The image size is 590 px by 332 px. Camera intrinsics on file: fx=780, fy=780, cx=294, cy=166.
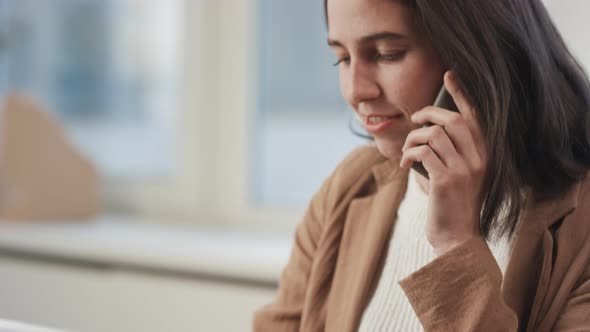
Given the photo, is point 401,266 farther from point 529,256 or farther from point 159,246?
point 159,246

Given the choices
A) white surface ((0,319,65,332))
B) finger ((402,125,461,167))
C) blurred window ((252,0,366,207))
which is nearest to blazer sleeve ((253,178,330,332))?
finger ((402,125,461,167))

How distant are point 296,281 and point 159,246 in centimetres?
89

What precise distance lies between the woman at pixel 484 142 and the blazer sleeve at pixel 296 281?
26 centimetres

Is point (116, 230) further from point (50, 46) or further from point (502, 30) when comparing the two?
point (502, 30)

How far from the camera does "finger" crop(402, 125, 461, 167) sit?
3.05ft

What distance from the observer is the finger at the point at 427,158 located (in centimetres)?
93

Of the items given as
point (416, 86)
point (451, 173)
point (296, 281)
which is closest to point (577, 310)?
point (451, 173)

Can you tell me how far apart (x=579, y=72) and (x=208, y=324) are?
1.23 meters

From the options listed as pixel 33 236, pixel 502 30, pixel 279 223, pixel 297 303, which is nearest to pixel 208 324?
pixel 279 223

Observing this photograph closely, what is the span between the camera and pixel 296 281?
125 centimetres

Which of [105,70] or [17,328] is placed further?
[105,70]

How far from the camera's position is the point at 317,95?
2217 millimetres

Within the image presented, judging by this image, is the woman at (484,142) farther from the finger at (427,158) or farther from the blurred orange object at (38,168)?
the blurred orange object at (38,168)

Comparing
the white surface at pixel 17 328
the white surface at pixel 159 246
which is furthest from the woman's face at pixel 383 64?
the white surface at pixel 159 246
